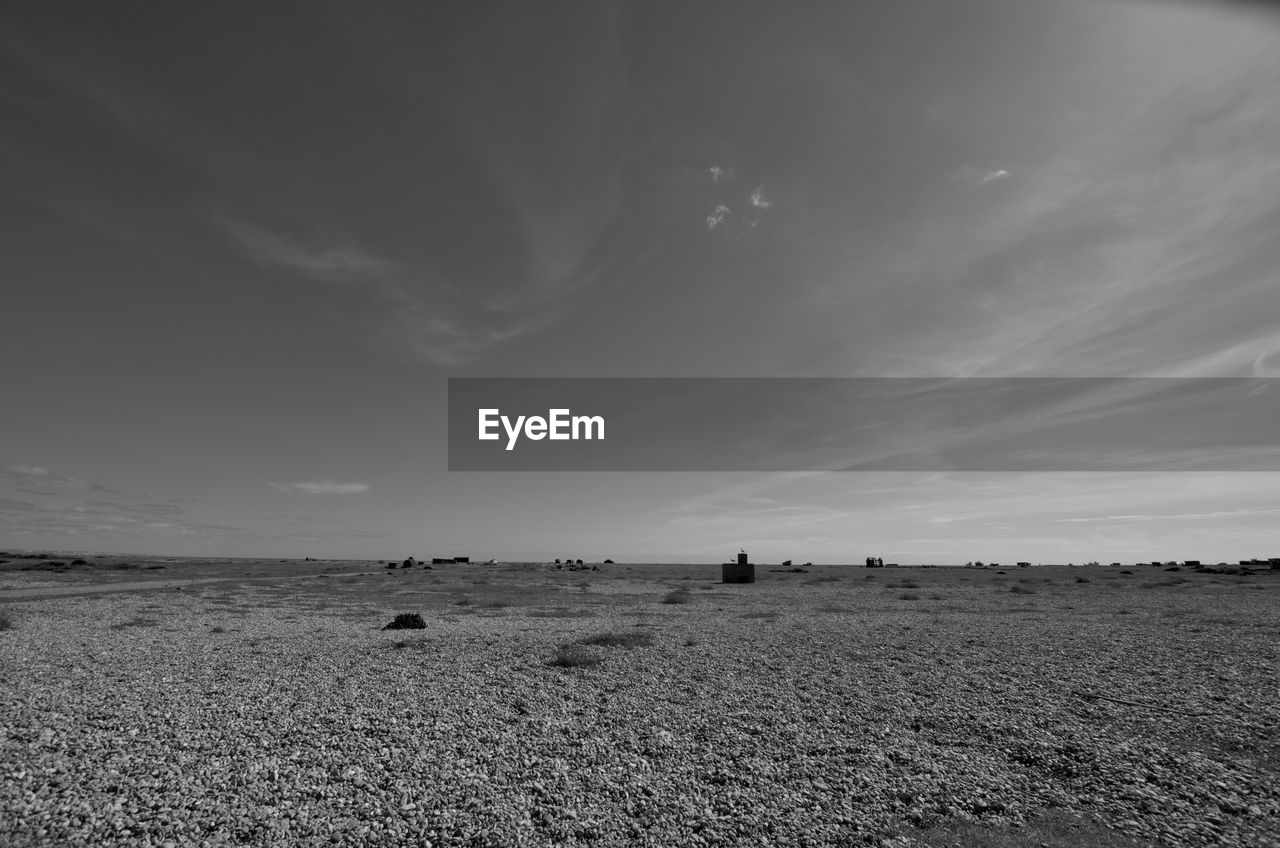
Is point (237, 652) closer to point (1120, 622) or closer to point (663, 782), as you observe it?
point (663, 782)

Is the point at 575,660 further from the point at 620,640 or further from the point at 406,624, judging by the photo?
the point at 406,624

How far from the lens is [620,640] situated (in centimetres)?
2688

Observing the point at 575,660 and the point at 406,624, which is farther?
the point at 406,624

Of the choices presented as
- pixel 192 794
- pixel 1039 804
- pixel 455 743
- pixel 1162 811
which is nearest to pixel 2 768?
pixel 192 794

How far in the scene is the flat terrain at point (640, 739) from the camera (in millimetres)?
9617

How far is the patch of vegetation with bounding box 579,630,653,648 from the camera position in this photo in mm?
25927

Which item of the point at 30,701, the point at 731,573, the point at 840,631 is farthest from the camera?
the point at 731,573

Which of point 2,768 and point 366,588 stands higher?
point 2,768

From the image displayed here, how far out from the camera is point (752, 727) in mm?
14398

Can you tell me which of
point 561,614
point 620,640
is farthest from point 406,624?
point 620,640

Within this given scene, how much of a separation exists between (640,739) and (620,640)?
532 inches

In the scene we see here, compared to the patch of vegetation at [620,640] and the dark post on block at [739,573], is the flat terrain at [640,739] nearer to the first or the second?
the patch of vegetation at [620,640]

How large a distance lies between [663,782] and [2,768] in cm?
1250

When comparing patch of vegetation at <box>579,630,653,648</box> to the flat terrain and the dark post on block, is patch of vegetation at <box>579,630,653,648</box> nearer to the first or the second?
the flat terrain
